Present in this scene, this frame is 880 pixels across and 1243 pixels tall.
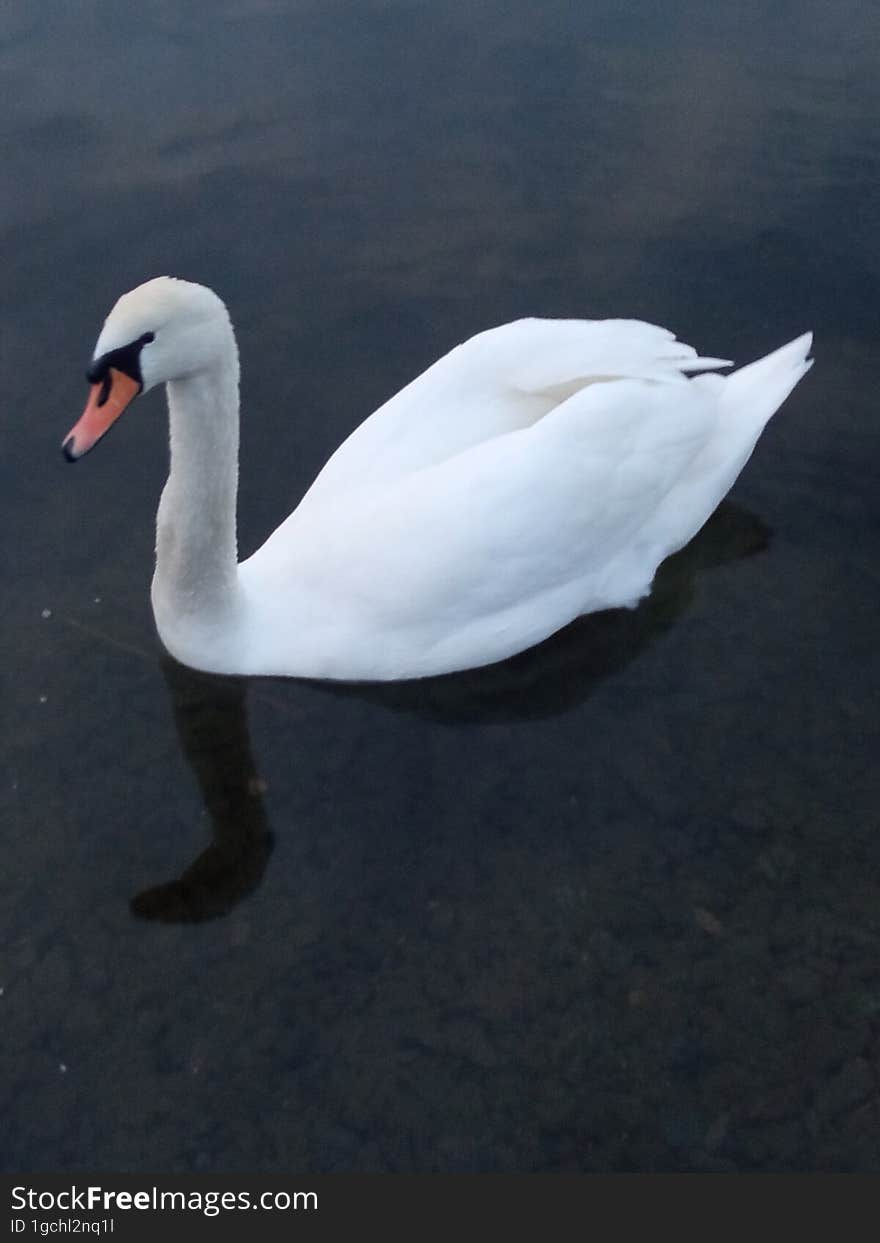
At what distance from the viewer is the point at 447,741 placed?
638 centimetres

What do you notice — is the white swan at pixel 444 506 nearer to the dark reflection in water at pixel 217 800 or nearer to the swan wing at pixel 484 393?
the swan wing at pixel 484 393

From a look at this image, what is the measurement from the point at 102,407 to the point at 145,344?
295mm

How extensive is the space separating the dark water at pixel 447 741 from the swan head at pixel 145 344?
166 centimetres

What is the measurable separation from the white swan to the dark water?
14.4 inches

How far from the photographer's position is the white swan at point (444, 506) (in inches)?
232

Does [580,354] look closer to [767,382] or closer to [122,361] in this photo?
[767,382]

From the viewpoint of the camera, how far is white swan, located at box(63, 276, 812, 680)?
589cm

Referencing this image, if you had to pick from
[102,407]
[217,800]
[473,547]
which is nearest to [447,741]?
[473,547]

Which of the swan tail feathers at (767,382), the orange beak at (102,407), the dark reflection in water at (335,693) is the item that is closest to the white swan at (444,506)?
the orange beak at (102,407)

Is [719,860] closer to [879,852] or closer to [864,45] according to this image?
[879,852]

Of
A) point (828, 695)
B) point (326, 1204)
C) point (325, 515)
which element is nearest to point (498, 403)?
point (325, 515)

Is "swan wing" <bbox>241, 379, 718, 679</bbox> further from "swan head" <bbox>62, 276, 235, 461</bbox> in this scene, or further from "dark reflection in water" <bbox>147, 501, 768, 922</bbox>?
"swan head" <bbox>62, 276, 235, 461</bbox>

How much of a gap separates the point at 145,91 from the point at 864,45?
553cm

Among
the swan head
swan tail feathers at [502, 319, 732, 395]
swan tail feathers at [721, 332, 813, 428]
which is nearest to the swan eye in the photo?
the swan head
